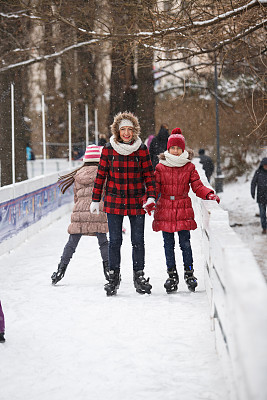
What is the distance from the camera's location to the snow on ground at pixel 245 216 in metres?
15.0

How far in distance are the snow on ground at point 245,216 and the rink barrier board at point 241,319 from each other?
4.90 metres

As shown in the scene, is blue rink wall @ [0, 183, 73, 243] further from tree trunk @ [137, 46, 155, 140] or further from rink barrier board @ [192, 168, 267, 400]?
tree trunk @ [137, 46, 155, 140]

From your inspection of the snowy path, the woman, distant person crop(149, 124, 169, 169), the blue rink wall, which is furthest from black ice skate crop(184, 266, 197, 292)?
distant person crop(149, 124, 169, 169)

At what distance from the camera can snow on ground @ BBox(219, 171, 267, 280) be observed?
14951 millimetres

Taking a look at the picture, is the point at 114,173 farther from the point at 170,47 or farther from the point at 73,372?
the point at 170,47

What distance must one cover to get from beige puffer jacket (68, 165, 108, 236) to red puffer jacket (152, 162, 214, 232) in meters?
0.90

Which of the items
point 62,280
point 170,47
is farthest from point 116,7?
point 62,280

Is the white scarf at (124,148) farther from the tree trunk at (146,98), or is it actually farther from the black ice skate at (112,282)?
the tree trunk at (146,98)

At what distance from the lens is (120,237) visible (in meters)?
7.08

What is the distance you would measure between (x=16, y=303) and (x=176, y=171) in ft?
6.37

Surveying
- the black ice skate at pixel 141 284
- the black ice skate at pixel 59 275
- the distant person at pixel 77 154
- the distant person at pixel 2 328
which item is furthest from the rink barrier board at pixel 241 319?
the distant person at pixel 77 154

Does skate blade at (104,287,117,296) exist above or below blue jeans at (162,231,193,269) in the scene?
below

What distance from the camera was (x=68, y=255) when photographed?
7793 millimetres

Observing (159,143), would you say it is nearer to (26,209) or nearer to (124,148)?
(26,209)
